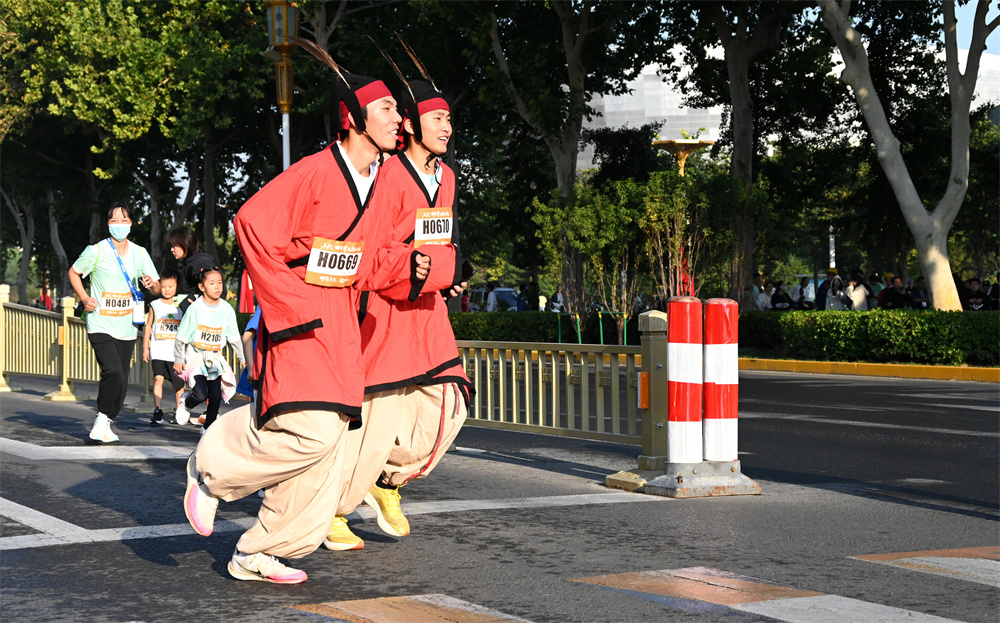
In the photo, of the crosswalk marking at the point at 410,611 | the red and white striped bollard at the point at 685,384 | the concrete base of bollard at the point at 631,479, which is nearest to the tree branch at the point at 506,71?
the concrete base of bollard at the point at 631,479

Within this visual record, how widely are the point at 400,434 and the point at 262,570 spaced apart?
3.56ft

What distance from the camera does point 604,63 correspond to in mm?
32375

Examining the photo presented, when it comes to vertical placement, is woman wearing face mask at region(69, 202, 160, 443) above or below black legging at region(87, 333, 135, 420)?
above

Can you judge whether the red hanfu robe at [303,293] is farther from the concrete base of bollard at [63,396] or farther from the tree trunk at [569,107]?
the tree trunk at [569,107]

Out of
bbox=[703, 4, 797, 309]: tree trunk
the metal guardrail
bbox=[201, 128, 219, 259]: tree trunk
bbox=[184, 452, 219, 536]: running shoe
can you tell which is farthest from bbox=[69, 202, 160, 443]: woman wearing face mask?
bbox=[201, 128, 219, 259]: tree trunk

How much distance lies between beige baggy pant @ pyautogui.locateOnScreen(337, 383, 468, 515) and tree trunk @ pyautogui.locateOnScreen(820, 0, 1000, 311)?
18.2 metres

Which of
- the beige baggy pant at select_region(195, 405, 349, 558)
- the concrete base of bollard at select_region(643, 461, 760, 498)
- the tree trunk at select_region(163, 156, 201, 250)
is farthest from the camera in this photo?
the tree trunk at select_region(163, 156, 201, 250)

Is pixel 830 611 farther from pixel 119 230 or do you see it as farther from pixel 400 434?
pixel 119 230

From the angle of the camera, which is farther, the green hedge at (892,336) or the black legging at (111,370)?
the green hedge at (892,336)

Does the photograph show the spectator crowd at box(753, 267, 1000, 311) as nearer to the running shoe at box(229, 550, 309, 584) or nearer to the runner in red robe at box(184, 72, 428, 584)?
the runner in red robe at box(184, 72, 428, 584)

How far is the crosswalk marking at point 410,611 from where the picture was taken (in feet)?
14.2

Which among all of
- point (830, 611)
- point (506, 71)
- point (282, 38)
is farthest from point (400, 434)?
point (506, 71)

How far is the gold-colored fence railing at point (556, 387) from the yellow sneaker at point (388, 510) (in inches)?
101

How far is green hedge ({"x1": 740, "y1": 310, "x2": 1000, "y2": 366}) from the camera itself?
20.8m
